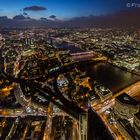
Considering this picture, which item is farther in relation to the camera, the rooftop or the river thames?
the river thames

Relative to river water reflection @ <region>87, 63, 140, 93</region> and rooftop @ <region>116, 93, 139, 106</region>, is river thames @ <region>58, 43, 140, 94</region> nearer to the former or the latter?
river water reflection @ <region>87, 63, 140, 93</region>

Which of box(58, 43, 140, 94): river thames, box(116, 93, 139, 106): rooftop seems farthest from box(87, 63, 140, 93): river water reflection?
box(116, 93, 139, 106): rooftop

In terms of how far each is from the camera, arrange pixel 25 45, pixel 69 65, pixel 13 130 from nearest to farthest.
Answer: pixel 13 130
pixel 69 65
pixel 25 45

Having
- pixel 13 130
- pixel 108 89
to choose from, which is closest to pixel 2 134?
pixel 13 130

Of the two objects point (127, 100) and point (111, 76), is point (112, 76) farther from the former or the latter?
point (127, 100)

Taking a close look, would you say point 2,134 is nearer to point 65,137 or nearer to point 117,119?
point 65,137

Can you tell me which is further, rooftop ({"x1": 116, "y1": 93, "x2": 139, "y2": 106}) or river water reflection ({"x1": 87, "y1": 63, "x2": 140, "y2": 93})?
river water reflection ({"x1": 87, "y1": 63, "x2": 140, "y2": 93})

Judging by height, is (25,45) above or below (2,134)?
above

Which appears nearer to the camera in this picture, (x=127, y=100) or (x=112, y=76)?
(x=127, y=100)

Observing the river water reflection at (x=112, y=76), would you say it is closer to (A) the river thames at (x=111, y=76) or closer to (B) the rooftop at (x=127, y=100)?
(A) the river thames at (x=111, y=76)

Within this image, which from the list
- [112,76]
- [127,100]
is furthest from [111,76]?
[127,100]

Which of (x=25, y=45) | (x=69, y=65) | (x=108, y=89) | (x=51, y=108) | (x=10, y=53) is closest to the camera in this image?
(x=51, y=108)
